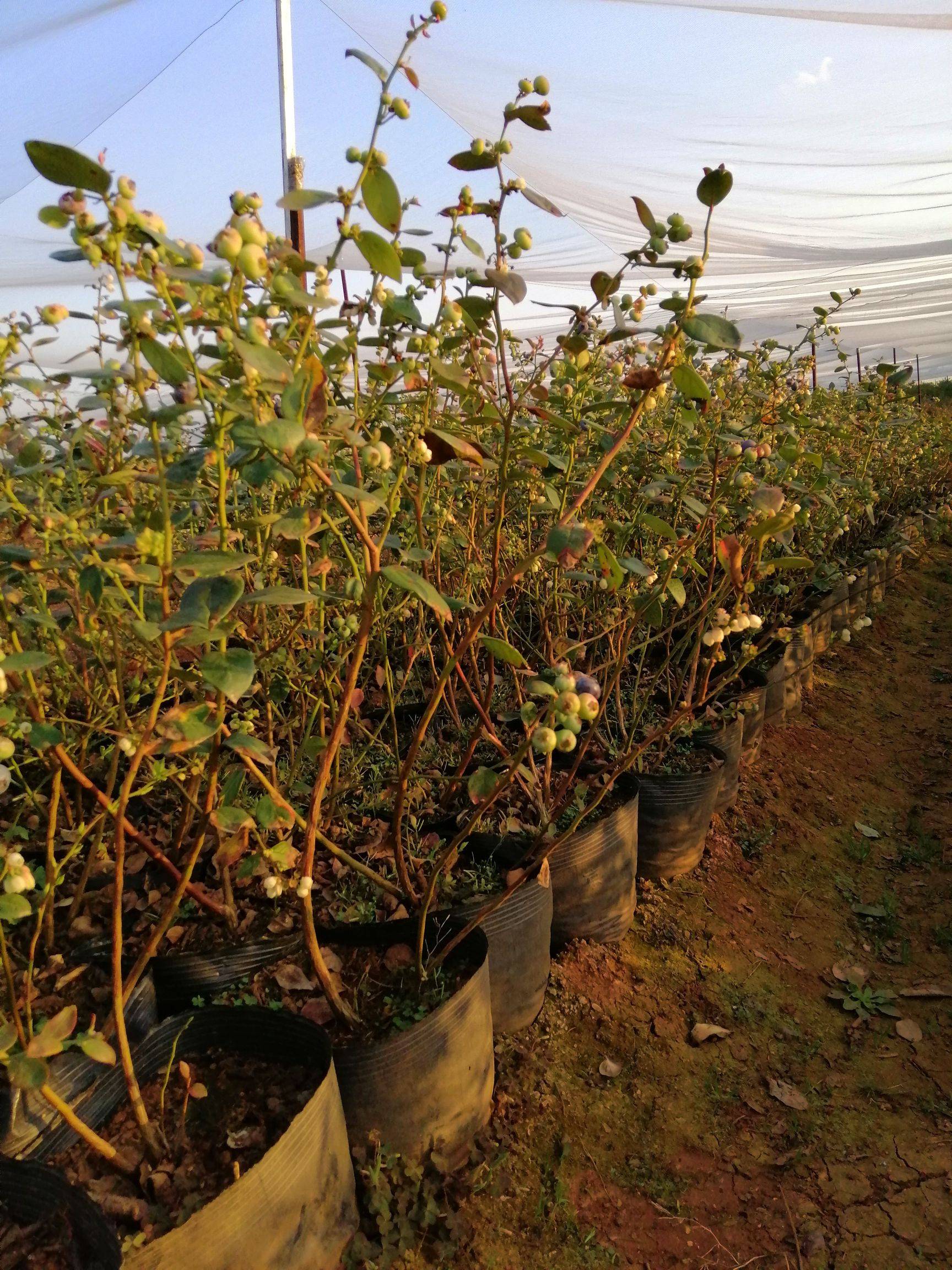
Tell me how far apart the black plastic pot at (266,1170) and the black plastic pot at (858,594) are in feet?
11.6

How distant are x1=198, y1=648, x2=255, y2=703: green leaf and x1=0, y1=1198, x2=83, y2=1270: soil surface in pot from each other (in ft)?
2.83

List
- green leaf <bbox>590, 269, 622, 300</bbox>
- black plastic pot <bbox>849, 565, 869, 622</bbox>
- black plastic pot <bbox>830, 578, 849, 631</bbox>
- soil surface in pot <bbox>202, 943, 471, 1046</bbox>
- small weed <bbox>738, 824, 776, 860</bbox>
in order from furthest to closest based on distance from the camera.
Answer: black plastic pot <bbox>849, 565, 869, 622</bbox> → black plastic pot <bbox>830, 578, 849, 631</bbox> → small weed <bbox>738, 824, 776, 860</bbox> → soil surface in pot <bbox>202, 943, 471, 1046</bbox> → green leaf <bbox>590, 269, 622, 300</bbox>

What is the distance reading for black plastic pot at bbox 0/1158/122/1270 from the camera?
104cm

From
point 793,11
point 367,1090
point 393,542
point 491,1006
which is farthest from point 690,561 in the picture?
point 793,11

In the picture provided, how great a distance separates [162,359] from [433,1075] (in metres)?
1.23

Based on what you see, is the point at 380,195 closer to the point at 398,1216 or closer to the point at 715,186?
the point at 715,186

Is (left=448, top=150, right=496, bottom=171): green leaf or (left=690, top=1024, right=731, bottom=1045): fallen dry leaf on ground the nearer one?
(left=448, top=150, right=496, bottom=171): green leaf

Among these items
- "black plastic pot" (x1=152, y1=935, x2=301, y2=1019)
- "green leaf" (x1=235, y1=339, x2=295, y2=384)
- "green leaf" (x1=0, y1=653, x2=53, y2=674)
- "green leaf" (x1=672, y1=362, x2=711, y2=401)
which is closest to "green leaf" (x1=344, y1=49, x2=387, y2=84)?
"green leaf" (x1=235, y1=339, x2=295, y2=384)

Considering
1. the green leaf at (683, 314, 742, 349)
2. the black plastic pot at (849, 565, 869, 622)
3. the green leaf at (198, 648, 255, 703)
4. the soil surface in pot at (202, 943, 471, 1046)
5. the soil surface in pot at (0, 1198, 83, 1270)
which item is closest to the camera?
the green leaf at (198, 648, 255, 703)

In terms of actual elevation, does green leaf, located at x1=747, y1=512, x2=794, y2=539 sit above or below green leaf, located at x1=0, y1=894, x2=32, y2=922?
above

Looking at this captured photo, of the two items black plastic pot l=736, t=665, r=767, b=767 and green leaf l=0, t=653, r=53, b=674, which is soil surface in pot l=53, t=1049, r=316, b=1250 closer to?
green leaf l=0, t=653, r=53, b=674

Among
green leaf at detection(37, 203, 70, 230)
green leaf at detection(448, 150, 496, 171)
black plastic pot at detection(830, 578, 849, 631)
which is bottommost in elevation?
black plastic pot at detection(830, 578, 849, 631)

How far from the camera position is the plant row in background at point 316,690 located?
0.86m

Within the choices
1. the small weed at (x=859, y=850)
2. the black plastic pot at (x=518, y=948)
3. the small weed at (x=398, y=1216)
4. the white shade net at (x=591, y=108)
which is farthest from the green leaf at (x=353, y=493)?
the white shade net at (x=591, y=108)
